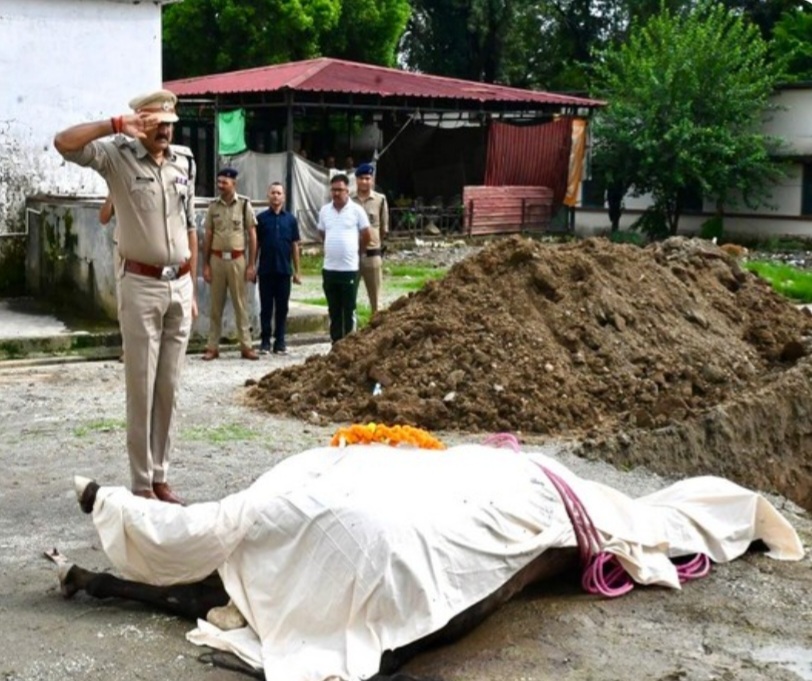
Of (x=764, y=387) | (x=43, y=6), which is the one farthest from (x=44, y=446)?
(x=43, y=6)

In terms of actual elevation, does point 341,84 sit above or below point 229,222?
above

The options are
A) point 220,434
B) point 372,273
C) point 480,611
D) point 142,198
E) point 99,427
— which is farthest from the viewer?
point 372,273

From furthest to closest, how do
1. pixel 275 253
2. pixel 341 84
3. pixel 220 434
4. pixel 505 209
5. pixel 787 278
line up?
pixel 505 209 → pixel 341 84 → pixel 787 278 → pixel 275 253 → pixel 220 434

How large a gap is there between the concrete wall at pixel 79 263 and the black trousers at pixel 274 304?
0.31m

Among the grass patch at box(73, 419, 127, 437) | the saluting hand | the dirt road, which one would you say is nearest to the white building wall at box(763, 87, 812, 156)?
the grass patch at box(73, 419, 127, 437)

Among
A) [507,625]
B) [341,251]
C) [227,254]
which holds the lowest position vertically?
[507,625]

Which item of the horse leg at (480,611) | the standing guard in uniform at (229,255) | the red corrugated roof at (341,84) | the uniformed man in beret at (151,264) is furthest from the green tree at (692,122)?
the horse leg at (480,611)

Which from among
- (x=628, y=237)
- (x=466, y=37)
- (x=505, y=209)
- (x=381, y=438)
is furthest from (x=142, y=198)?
(x=466, y=37)

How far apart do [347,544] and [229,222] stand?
30.3 feet

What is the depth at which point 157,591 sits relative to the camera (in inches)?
237

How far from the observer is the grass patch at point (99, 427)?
10.6 m

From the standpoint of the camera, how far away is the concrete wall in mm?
15508

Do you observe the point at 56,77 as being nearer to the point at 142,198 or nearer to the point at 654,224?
the point at 142,198

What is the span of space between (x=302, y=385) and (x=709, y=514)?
18.0 ft
